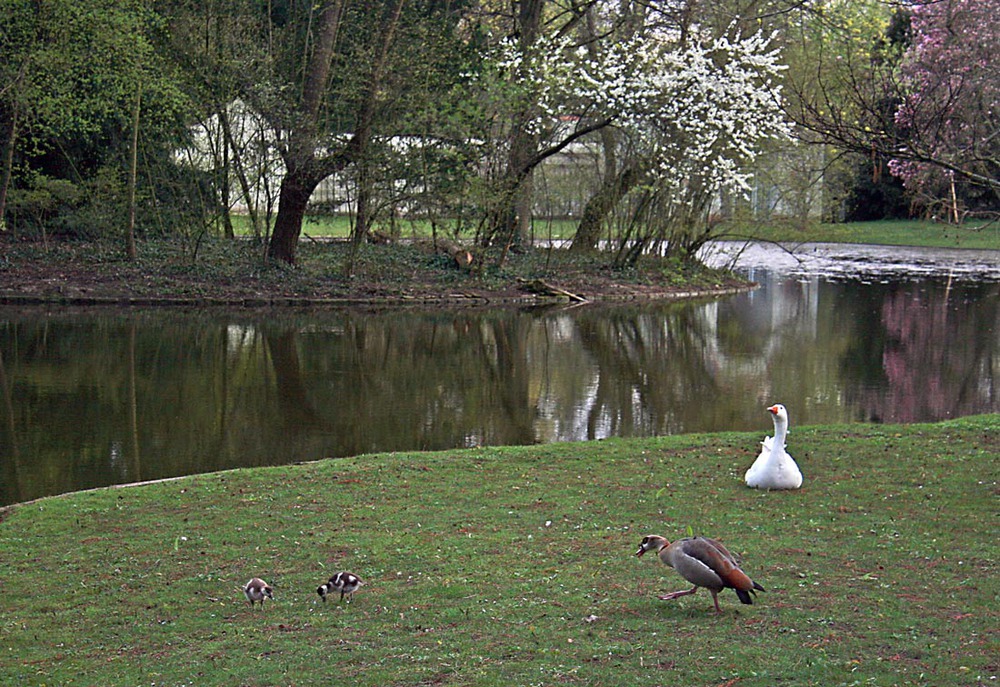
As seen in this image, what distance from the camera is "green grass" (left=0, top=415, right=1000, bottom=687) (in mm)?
5895

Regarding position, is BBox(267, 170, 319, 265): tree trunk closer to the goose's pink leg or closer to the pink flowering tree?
the pink flowering tree

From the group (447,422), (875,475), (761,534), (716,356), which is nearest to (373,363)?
(447,422)

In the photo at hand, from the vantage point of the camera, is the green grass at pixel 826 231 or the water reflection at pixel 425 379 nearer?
the water reflection at pixel 425 379

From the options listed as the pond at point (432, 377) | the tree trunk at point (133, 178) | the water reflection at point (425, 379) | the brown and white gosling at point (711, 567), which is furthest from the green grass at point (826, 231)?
the brown and white gosling at point (711, 567)

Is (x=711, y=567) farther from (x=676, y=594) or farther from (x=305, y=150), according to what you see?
(x=305, y=150)

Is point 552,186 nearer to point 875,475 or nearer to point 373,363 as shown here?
point 373,363

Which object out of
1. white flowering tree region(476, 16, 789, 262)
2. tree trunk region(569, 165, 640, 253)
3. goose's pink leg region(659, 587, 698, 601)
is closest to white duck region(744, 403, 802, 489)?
goose's pink leg region(659, 587, 698, 601)

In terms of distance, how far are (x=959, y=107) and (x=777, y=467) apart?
12.3 feet

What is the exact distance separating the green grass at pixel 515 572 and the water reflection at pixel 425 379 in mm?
2489

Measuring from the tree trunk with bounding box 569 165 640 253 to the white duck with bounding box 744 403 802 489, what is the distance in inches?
821

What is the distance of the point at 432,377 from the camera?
18859 mm

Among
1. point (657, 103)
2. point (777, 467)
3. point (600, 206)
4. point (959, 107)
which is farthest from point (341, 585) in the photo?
point (600, 206)

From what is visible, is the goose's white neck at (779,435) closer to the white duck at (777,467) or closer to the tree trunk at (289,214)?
the white duck at (777,467)

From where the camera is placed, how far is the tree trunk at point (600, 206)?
31328 mm
